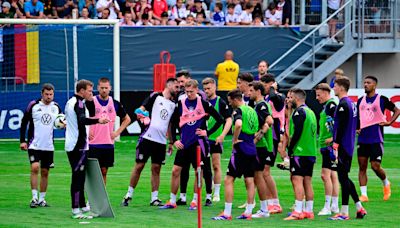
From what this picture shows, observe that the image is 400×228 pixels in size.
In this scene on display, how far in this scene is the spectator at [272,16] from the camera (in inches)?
1518

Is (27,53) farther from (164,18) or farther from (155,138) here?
(155,138)

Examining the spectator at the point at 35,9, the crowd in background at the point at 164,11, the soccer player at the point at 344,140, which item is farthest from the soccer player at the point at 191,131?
the spectator at the point at 35,9

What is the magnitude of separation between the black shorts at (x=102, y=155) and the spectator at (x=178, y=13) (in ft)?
62.3

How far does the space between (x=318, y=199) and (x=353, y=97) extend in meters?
14.1

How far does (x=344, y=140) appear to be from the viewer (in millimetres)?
17375

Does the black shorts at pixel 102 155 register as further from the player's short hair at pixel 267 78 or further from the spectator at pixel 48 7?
the spectator at pixel 48 7

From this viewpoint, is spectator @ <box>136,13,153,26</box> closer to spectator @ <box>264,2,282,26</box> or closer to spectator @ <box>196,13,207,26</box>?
spectator @ <box>196,13,207,26</box>

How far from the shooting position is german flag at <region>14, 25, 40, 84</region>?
3322 centimetres

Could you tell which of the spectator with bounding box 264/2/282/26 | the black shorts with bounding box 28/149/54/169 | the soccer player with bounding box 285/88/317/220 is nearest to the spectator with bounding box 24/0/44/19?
the spectator with bounding box 264/2/282/26

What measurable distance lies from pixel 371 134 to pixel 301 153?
3.37 m

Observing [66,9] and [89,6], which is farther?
[89,6]

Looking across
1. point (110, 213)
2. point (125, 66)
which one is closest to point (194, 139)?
point (110, 213)

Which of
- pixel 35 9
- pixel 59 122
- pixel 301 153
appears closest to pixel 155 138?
pixel 59 122

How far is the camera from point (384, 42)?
38.5 m
